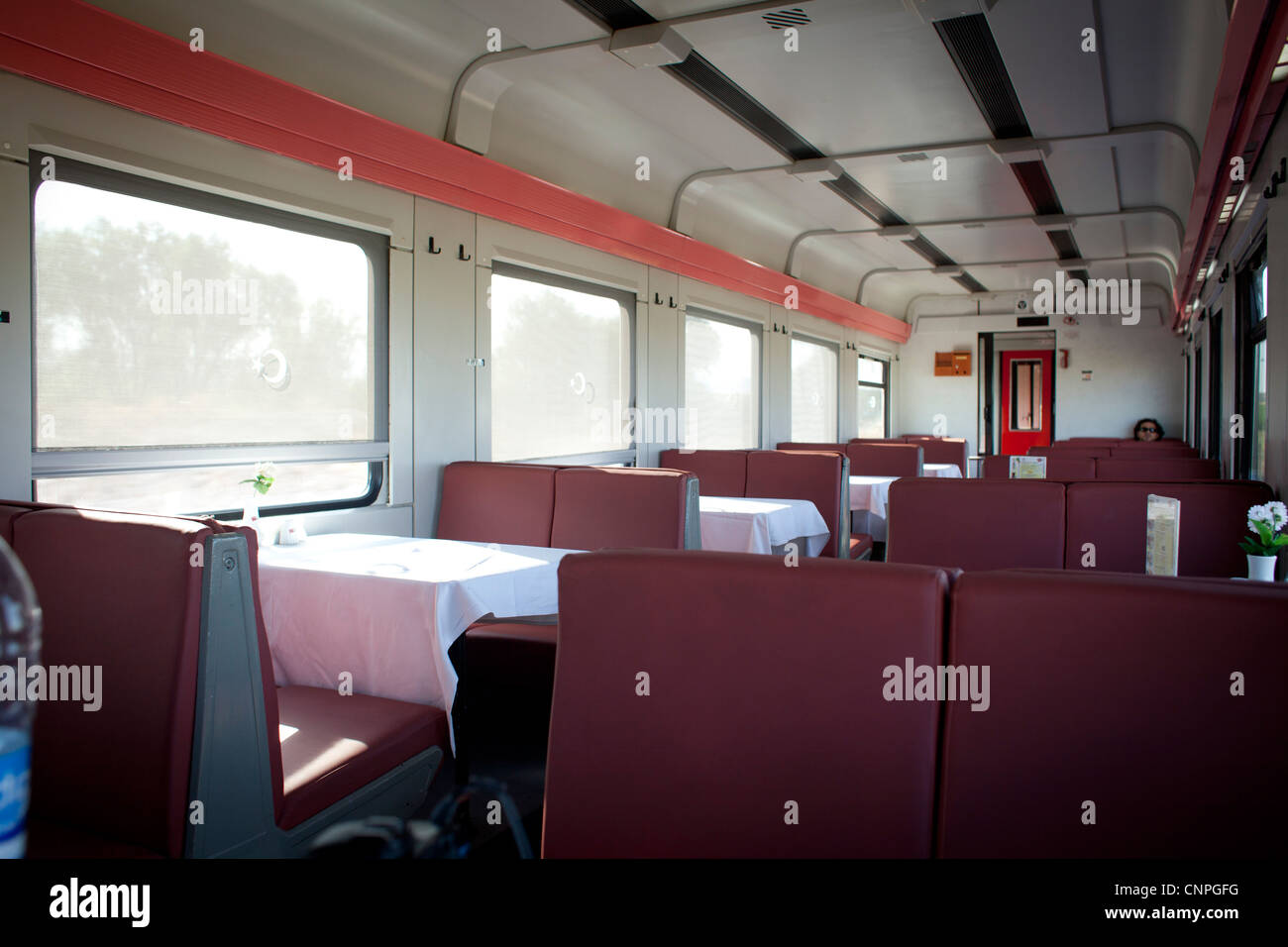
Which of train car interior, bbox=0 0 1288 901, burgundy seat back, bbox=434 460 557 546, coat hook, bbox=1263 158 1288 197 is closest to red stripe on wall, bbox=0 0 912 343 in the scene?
train car interior, bbox=0 0 1288 901

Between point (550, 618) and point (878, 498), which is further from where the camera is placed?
point (878, 498)

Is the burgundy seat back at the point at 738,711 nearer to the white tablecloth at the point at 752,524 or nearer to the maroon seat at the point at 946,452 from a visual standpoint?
the white tablecloth at the point at 752,524

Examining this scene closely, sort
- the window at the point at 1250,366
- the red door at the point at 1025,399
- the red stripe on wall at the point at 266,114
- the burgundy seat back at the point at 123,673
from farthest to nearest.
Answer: the red door at the point at 1025,399
the window at the point at 1250,366
the red stripe on wall at the point at 266,114
the burgundy seat back at the point at 123,673

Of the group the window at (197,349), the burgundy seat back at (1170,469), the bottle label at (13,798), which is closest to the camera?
the bottle label at (13,798)

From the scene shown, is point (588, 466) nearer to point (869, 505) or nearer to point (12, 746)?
point (869, 505)

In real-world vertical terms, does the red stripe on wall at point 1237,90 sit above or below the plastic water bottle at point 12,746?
above

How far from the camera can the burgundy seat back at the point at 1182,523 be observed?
10.2ft

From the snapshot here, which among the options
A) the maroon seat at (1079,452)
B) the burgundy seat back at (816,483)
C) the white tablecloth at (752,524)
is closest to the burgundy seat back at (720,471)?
the burgundy seat back at (816,483)

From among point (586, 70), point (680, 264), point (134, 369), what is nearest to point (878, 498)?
point (680, 264)

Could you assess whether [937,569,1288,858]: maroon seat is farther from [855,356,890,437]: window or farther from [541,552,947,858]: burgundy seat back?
[855,356,890,437]: window

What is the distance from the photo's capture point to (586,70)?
4.71 metres

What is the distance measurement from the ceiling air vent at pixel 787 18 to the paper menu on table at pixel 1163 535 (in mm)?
2627

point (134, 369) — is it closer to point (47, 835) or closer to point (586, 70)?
point (47, 835)

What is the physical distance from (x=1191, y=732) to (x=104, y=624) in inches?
72.8
